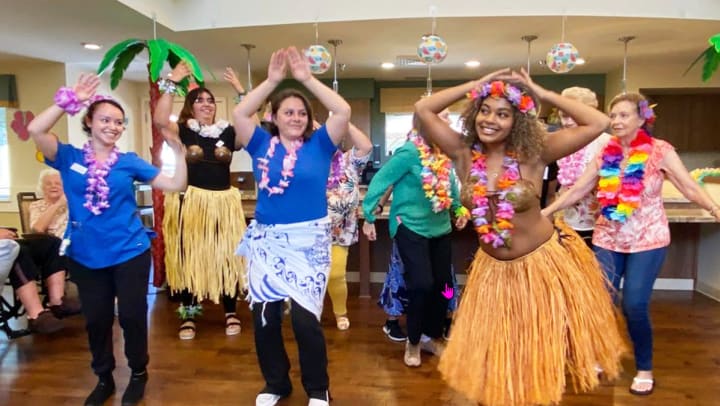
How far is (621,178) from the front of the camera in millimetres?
2404

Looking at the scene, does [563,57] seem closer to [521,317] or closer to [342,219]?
[342,219]

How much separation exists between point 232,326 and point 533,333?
6.98 feet

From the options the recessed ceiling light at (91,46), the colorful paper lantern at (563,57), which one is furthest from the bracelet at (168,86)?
the recessed ceiling light at (91,46)

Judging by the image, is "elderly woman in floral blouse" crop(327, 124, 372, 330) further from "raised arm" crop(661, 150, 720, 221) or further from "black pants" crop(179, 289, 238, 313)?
"raised arm" crop(661, 150, 720, 221)

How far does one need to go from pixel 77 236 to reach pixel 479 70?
6.21 metres

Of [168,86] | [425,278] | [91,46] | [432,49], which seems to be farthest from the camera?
[91,46]

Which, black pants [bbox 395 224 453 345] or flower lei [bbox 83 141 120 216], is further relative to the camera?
black pants [bbox 395 224 453 345]

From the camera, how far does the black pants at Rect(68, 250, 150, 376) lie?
2.25 metres

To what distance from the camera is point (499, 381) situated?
1.74 m

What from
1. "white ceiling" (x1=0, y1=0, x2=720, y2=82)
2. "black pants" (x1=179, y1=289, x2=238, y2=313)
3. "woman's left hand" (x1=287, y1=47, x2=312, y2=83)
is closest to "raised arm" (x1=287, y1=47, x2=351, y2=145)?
"woman's left hand" (x1=287, y1=47, x2=312, y2=83)

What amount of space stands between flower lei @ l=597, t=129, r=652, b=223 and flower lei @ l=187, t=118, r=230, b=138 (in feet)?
6.82

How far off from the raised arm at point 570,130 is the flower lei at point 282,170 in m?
0.90

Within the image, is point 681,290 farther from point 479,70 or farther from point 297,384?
point 479,70

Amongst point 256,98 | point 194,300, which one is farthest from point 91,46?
point 256,98
